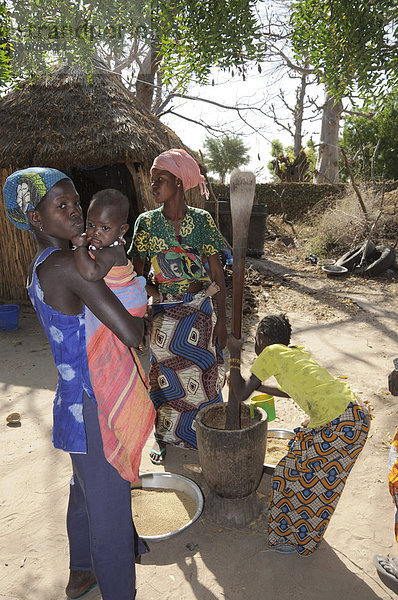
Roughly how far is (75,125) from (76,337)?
18.4ft

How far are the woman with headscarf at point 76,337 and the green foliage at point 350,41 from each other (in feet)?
7.32

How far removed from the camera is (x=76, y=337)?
→ 1.52 m

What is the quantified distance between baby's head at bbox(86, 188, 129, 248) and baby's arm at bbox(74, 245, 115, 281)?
0.12m

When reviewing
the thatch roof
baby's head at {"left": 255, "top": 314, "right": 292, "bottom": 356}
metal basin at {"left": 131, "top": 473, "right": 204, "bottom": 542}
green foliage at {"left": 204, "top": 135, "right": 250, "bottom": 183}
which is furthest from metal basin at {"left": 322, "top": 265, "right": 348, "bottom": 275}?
green foliage at {"left": 204, "top": 135, "right": 250, "bottom": 183}

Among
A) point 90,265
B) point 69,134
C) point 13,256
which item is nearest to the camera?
point 90,265

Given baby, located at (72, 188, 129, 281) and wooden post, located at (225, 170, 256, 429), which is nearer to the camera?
baby, located at (72, 188, 129, 281)

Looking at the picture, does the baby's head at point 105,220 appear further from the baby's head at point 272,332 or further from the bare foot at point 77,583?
the bare foot at point 77,583

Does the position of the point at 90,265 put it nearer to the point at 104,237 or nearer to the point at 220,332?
the point at 104,237

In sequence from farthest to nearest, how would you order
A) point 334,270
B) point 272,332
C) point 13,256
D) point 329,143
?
point 329,143, point 334,270, point 13,256, point 272,332

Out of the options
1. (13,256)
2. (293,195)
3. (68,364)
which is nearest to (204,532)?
(68,364)

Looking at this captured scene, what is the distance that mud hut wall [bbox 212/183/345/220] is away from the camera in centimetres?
1590

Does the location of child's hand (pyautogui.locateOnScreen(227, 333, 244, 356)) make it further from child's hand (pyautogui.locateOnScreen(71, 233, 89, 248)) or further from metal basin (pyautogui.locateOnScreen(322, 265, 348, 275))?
metal basin (pyautogui.locateOnScreen(322, 265, 348, 275))

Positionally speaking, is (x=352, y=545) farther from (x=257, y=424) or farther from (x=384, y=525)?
(x=257, y=424)

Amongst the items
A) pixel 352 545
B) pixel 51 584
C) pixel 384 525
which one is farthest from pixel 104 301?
pixel 384 525
